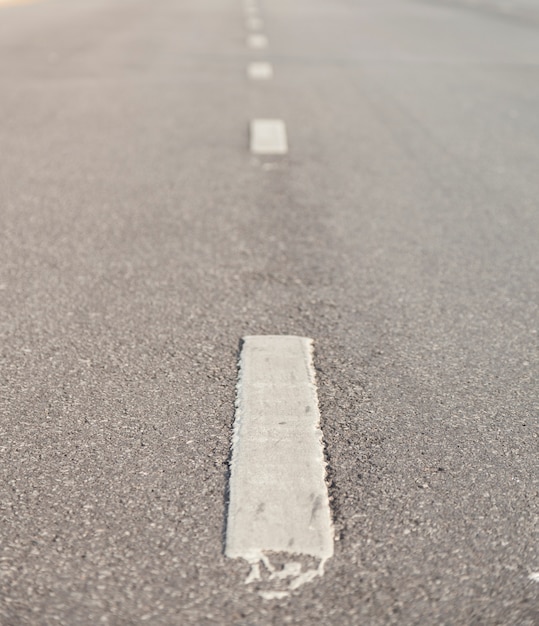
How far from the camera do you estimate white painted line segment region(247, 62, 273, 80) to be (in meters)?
10.3

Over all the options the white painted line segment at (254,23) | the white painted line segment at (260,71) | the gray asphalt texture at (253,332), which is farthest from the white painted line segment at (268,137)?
the white painted line segment at (254,23)

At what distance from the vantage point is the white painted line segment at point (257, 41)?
13.6 m

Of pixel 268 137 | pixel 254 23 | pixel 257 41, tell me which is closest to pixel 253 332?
pixel 268 137

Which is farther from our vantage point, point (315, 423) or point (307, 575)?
point (315, 423)

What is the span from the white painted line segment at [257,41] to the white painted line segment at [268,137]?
6382 millimetres

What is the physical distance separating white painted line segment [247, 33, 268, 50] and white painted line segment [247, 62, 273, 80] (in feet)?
7.09

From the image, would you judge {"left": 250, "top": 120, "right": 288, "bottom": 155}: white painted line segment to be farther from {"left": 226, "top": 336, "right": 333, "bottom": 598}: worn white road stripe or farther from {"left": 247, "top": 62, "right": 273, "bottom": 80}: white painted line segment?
{"left": 226, "top": 336, "right": 333, "bottom": 598}: worn white road stripe

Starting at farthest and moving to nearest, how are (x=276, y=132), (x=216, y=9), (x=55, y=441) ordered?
(x=216, y=9), (x=276, y=132), (x=55, y=441)

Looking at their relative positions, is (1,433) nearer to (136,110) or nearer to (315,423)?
(315,423)

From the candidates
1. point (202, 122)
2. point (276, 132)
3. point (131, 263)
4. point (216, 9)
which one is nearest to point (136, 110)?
point (202, 122)

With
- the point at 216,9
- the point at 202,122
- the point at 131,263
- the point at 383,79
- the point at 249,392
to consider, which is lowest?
the point at 216,9

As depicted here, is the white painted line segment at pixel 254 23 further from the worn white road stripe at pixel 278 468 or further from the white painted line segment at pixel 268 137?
the worn white road stripe at pixel 278 468

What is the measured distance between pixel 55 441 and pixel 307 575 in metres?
0.82

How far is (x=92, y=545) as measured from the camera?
202 cm
